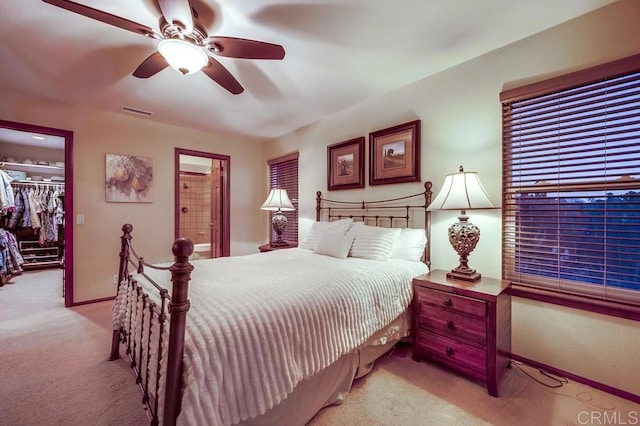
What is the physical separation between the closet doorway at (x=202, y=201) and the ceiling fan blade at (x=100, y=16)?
2701 millimetres

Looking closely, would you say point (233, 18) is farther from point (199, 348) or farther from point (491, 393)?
point (491, 393)

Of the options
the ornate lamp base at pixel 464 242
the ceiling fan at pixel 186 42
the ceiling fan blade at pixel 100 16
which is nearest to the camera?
the ceiling fan blade at pixel 100 16

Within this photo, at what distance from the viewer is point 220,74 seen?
6.77ft

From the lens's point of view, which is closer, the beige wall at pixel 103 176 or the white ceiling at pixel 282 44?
the white ceiling at pixel 282 44

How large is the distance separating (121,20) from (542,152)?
114 inches

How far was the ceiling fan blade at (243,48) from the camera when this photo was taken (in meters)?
1.67

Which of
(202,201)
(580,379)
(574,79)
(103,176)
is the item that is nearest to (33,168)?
(202,201)

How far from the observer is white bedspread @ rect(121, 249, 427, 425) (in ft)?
3.31

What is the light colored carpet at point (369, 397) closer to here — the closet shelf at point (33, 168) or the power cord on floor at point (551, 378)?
the power cord on floor at point (551, 378)

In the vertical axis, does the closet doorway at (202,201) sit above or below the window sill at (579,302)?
above

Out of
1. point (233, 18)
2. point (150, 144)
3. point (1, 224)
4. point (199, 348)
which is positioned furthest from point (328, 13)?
point (1, 224)

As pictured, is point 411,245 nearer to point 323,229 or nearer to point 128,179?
point 323,229

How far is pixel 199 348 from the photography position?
1.00 metres

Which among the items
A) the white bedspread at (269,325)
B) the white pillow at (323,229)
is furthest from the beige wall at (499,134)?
the white bedspread at (269,325)
